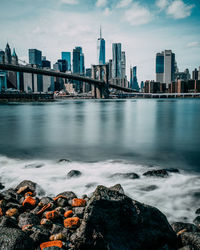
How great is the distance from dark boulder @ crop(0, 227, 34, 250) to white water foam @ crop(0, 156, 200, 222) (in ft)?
5.86

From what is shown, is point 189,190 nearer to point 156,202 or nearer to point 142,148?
point 156,202

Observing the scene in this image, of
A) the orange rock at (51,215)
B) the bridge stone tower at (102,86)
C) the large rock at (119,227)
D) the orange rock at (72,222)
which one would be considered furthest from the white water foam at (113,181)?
the bridge stone tower at (102,86)

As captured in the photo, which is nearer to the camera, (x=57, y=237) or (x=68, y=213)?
(x=57, y=237)

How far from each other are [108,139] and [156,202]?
6.77 metres

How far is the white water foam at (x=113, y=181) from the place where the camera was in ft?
12.4

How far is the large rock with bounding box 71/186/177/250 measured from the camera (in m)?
2.33

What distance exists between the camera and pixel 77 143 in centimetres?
964

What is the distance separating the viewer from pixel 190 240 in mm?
2479

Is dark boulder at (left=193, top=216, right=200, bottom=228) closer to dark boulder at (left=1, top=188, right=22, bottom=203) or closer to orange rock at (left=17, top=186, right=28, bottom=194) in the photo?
dark boulder at (left=1, top=188, right=22, bottom=203)

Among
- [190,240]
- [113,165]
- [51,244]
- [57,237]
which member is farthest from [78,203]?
[113,165]

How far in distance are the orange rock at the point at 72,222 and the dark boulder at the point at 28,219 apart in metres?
0.40

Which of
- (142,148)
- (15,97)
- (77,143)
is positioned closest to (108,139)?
(77,143)

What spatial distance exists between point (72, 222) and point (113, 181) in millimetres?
2054

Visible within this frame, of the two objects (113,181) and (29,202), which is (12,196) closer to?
(29,202)
